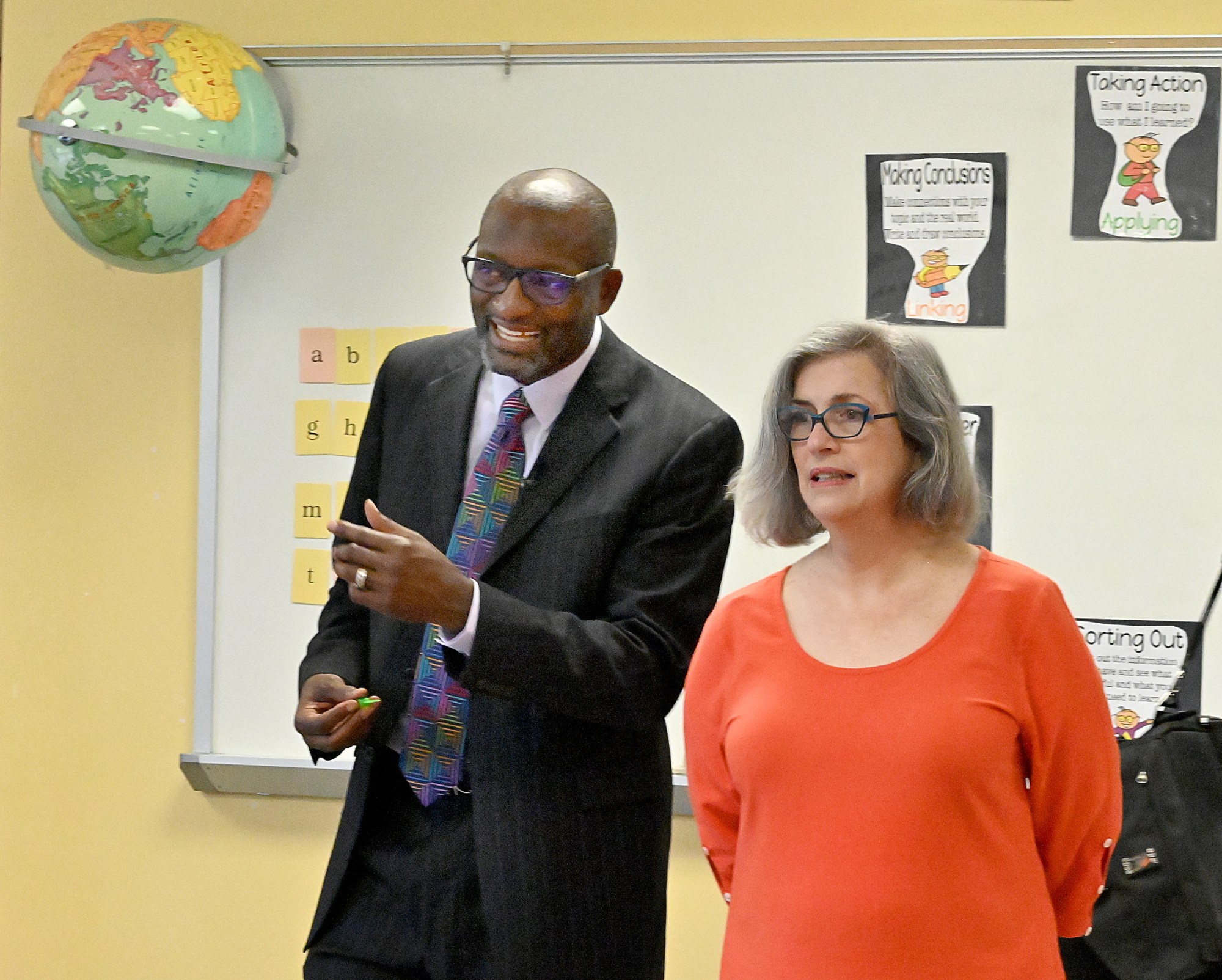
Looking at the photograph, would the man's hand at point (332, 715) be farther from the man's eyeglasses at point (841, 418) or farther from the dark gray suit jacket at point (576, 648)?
the man's eyeglasses at point (841, 418)

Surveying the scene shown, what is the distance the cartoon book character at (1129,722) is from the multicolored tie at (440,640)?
1.49 metres

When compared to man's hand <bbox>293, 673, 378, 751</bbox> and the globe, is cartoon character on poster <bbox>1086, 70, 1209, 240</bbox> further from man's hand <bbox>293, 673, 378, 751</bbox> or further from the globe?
man's hand <bbox>293, 673, 378, 751</bbox>

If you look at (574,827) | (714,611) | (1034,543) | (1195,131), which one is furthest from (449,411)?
(1195,131)

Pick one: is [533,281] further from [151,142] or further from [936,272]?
[936,272]

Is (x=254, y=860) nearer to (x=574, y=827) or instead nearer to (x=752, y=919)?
(x=574, y=827)

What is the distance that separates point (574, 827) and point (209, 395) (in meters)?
1.55

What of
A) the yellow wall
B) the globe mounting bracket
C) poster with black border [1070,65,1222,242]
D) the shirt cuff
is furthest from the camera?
the yellow wall

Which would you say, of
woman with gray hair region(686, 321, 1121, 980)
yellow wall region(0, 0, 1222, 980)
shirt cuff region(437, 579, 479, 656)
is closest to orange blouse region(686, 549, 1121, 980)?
woman with gray hair region(686, 321, 1121, 980)

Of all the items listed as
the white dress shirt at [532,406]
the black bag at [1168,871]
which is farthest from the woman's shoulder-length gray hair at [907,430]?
A: the black bag at [1168,871]

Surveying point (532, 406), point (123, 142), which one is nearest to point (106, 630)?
point (123, 142)

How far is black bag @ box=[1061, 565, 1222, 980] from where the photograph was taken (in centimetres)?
178

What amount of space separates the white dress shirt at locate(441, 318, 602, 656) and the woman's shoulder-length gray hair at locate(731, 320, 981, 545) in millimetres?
267

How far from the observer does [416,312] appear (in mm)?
2818

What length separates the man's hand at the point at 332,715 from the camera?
1.63 meters
